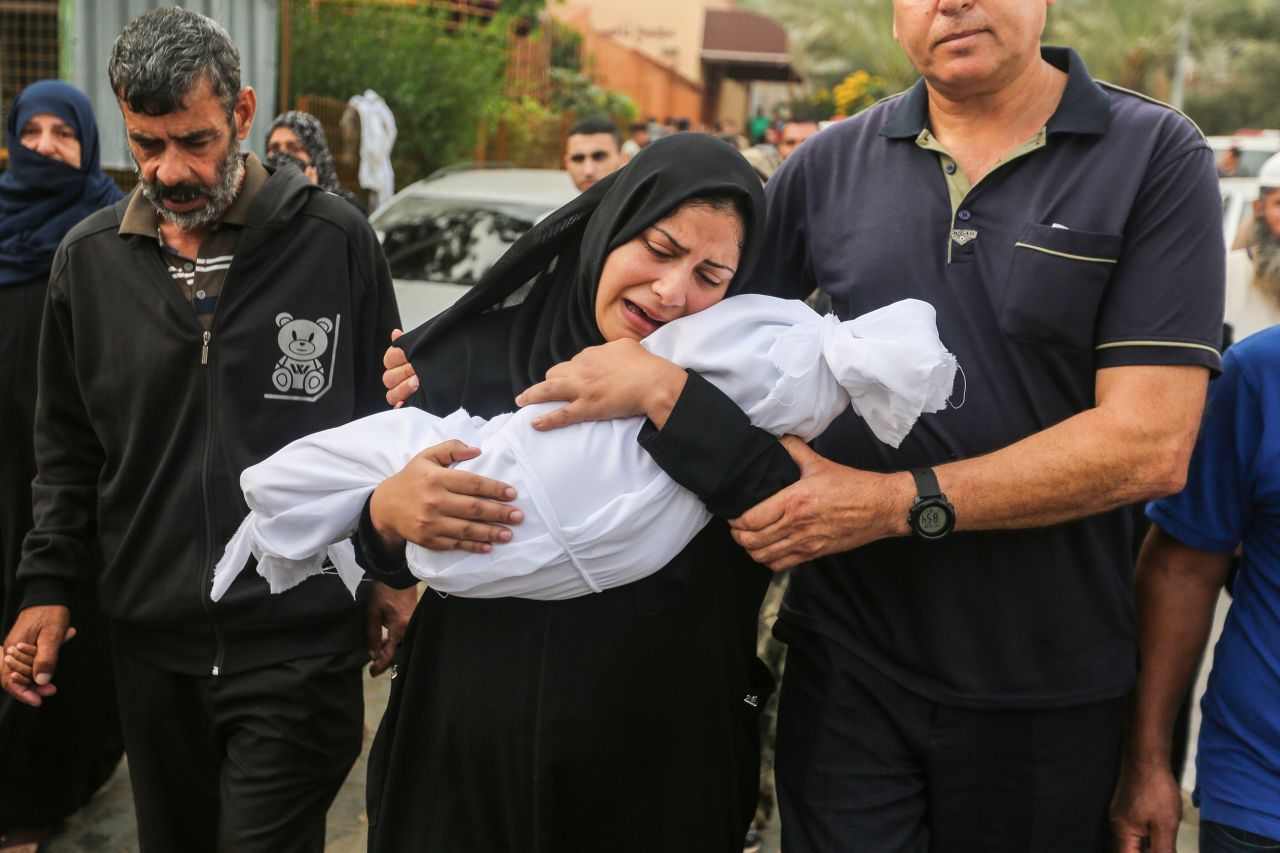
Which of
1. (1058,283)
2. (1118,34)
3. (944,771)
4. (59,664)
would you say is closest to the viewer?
(1058,283)

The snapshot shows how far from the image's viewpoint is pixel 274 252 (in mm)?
2914

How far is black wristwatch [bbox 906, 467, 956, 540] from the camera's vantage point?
6.82 feet

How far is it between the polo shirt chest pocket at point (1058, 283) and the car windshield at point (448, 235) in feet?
19.4

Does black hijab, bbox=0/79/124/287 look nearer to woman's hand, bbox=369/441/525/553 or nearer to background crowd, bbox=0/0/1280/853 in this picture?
background crowd, bbox=0/0/1280/853

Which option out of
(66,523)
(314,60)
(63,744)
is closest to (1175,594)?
(66,523)

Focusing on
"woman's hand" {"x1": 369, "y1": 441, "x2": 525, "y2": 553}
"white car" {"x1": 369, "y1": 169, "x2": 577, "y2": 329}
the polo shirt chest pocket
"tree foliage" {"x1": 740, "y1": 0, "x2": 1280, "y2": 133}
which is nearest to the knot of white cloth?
the polo shirt chest pocket

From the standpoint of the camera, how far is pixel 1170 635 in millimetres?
2402

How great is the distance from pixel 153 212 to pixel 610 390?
1452 millimetres

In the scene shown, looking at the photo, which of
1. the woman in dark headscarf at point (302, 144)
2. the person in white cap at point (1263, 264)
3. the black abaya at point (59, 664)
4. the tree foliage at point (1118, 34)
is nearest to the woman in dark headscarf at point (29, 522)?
the black abaya at point (59, 664)

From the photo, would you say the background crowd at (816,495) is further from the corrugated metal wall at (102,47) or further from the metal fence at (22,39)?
the metal fence at (22,39)

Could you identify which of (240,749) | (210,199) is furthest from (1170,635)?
(210,199)

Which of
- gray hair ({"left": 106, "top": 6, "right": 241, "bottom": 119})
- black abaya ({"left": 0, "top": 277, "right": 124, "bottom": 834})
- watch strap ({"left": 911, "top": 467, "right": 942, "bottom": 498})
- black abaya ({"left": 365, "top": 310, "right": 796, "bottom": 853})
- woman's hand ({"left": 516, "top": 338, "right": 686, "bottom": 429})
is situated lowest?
black abaya ({"left": 0, "top": 277, "right": 124, "bottom": 834})

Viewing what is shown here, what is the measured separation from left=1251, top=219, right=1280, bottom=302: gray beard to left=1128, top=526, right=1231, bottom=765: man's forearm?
111 cm

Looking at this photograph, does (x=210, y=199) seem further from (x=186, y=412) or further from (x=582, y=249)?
(x=582, y=249)
